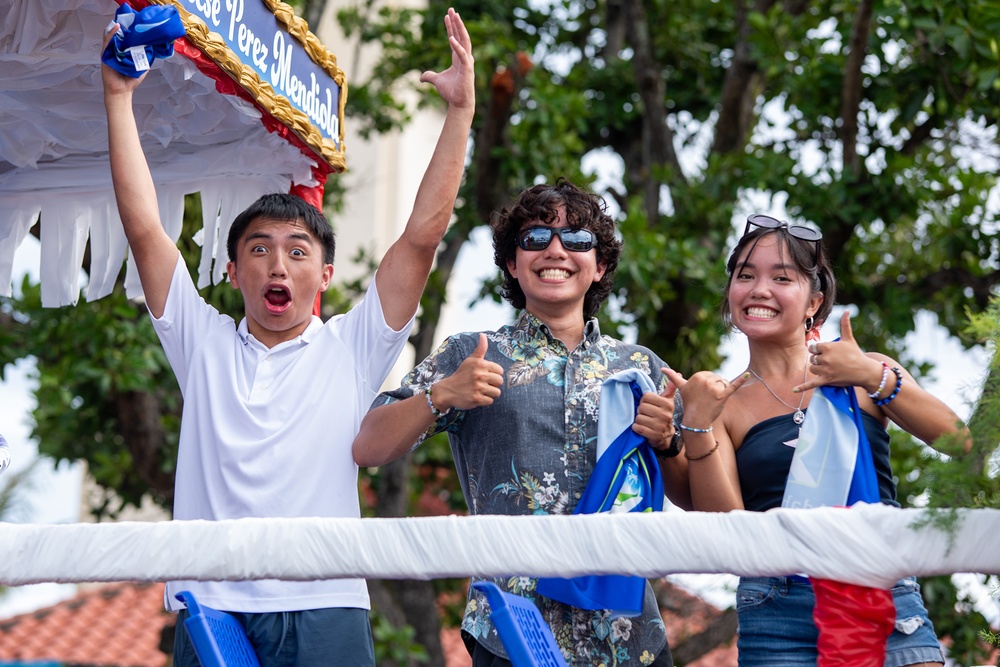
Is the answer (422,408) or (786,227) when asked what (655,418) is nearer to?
(422,408)

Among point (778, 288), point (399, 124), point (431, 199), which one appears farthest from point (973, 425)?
point (399, 124)

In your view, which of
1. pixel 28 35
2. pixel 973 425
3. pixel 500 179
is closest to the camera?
pixel 973 425

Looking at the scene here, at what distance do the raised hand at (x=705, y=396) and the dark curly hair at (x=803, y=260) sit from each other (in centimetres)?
35

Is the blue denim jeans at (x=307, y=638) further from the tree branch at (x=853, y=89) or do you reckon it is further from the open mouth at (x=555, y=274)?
the tree branch at (x=853, y=89)

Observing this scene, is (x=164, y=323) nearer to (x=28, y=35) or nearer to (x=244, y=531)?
(x=28, y=35)

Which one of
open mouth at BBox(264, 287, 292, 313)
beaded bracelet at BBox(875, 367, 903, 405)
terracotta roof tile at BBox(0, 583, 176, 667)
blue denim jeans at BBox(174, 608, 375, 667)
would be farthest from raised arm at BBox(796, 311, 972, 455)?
terracotta roof tile at BBox(0, 583, 176, 667)

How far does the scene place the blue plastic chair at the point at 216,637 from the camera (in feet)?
6.46

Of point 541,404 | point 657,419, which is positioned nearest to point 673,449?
point 657,419

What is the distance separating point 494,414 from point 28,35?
1.38m

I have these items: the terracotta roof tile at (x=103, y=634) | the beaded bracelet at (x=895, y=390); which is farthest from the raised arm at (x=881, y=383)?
the terracotta roof tile at (x=103, y=634)

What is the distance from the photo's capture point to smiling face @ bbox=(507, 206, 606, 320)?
2.72 metres

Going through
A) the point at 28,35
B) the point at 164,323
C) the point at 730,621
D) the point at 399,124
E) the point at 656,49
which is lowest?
the point at 730,621

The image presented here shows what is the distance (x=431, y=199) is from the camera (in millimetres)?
2682

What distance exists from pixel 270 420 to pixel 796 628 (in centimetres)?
113
